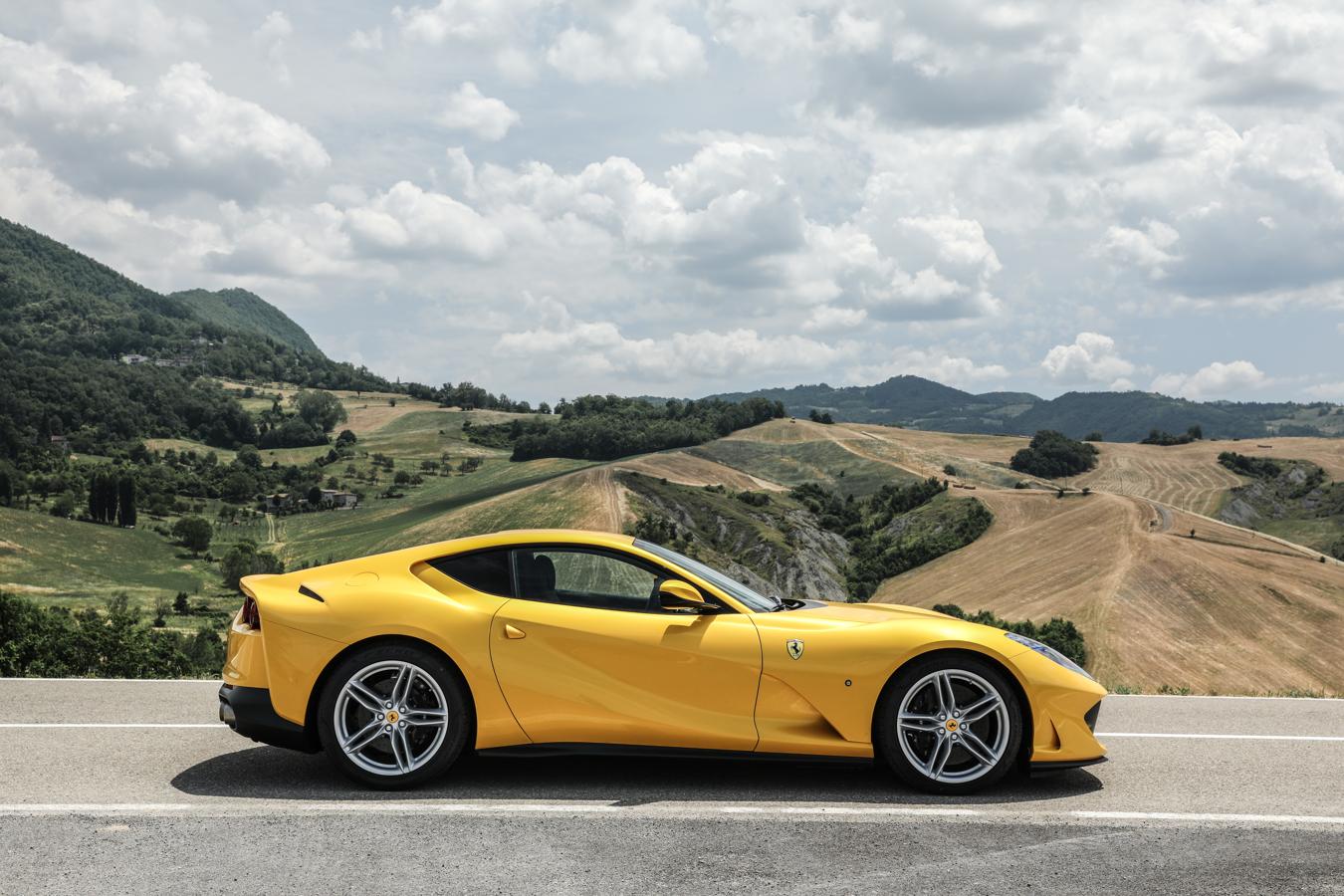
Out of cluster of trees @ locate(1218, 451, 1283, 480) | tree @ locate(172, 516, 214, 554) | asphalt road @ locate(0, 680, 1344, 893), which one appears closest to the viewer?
asphalt road @ locate(0, 680, 1344, 893)

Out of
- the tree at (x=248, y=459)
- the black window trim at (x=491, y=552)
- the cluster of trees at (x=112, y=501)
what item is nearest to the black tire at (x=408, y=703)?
the black window trim at (x=491, y=552)

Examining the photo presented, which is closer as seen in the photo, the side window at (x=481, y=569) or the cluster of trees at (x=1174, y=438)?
the side window at (x=481, y=569)

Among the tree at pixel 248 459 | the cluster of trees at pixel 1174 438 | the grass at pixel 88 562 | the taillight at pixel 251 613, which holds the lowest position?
the grass at pixel 88 562

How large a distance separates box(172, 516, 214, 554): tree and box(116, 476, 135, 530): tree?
8.06 m

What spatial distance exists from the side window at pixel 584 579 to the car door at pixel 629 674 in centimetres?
7

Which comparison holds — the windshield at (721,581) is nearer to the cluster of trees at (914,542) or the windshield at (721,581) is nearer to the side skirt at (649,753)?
the side skirt at (649,753)

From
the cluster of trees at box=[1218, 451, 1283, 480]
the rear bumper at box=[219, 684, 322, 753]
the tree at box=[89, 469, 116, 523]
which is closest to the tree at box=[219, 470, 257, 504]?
the tree at box=[89, 469, 116, 523]

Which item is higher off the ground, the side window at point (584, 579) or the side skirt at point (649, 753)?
the side window at point (584, 579)

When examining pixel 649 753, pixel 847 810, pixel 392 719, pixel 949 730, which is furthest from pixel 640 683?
pixel 949 730

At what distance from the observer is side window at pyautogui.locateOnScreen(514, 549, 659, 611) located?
591cm

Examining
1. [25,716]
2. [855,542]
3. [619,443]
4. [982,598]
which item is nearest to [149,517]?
[619,443]

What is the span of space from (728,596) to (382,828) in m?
2.06

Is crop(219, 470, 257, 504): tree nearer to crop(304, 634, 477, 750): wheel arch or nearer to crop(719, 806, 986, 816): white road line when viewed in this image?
crop(304, 634, 477, 750): wheel arch

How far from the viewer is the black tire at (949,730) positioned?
575cm
